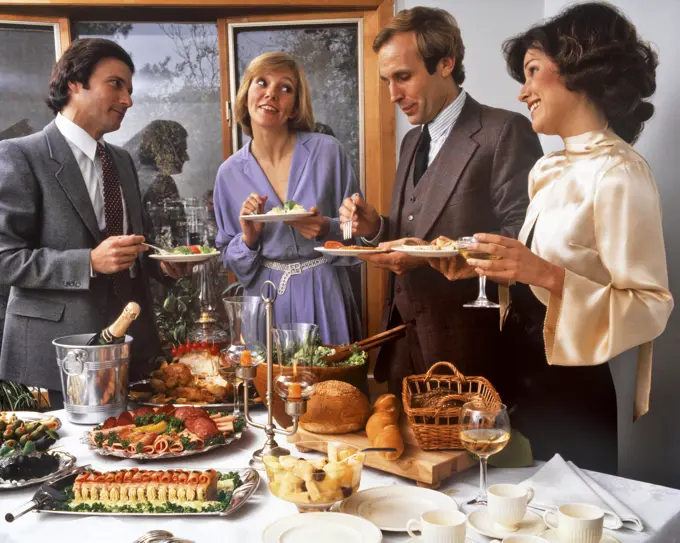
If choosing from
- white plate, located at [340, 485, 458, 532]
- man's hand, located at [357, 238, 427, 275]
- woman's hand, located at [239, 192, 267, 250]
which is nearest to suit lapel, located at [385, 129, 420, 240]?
man's hand, located at [357, 238, 427, 275]

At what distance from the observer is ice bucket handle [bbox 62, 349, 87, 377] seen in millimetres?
2462

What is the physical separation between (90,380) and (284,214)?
0.92 meters

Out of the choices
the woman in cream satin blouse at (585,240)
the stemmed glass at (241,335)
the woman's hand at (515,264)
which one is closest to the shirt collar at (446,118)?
the woman in cream satin blouse at (585,240)

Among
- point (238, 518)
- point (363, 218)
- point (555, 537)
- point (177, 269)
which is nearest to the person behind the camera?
point (555, 537)

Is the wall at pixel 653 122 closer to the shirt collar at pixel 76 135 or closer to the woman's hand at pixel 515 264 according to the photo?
the woman's hand at pixel 515 264

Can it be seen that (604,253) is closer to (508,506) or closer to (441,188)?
(441,188)

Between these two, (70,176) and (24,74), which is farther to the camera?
(24,74)

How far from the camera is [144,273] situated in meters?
3.20

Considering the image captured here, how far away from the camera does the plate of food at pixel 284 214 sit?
2.57 m

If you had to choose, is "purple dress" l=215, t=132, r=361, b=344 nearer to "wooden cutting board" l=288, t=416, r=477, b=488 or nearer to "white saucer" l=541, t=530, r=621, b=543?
"wooden cutting board" l=288, t=416, r=477, b=488

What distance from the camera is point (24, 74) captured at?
3.15 meters

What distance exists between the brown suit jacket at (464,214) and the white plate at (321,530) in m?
1.20

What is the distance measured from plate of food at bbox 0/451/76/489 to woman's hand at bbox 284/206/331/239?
1347 millimetres

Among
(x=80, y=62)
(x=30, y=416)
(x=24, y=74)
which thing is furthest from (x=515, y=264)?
Result: (x=24, y=74)
